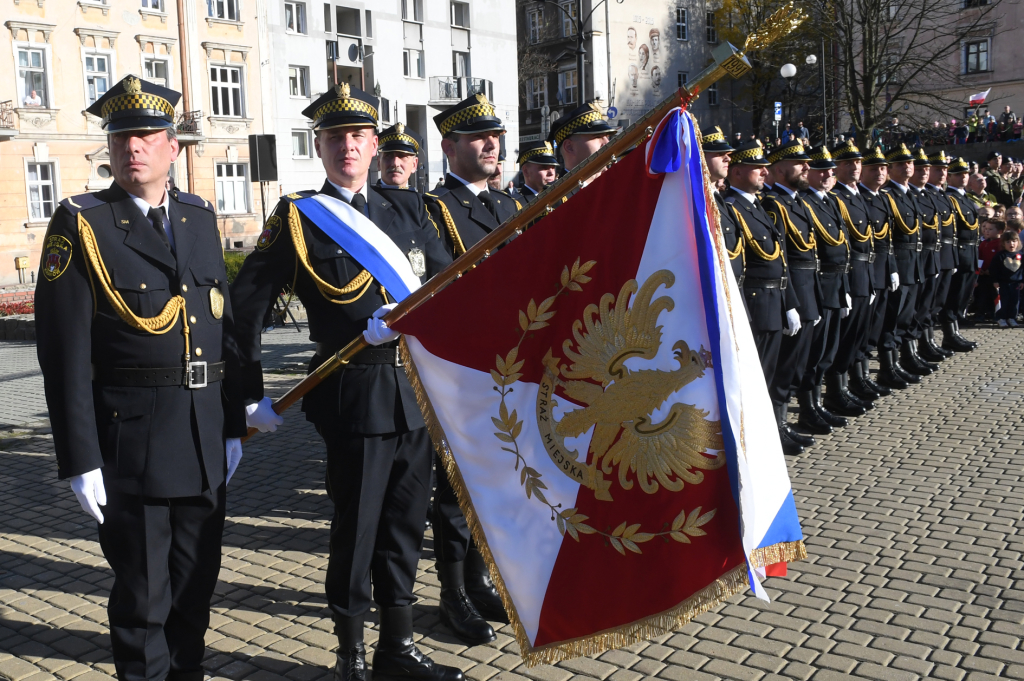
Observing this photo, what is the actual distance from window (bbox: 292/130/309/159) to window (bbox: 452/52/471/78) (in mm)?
8796

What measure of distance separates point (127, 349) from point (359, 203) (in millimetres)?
1092

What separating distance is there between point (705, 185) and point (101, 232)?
2.02m

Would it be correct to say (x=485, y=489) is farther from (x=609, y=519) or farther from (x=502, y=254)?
(x=502, y=254)

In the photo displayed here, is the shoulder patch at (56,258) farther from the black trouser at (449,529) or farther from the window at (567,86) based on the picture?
the window at (567,86)

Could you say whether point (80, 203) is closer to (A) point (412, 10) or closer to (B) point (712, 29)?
(A) point (412, 10)

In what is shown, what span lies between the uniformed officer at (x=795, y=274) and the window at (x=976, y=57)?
42272mm

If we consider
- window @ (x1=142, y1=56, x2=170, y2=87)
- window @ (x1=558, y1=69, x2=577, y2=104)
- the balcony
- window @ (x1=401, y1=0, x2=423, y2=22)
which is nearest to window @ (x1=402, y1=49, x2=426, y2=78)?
the balcony


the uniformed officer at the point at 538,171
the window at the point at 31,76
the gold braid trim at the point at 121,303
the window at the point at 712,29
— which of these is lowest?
the gold braid trim at the point at 121,303

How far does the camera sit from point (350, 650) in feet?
12.5

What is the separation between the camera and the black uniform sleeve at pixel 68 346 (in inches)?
128

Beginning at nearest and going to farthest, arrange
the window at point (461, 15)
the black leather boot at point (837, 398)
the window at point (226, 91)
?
the black leather boot at point (837, 398), the window at point (226, 91), the window at point (461, 15)

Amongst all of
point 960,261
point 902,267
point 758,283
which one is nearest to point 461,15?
point 960,261

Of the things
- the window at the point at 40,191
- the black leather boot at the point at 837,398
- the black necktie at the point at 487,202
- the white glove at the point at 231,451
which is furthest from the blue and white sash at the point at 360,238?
the window at the point at 40,191

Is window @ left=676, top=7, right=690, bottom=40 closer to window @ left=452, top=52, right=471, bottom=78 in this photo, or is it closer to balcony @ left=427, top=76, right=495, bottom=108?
window @ left=452, top=52, right=471, bottom=78
